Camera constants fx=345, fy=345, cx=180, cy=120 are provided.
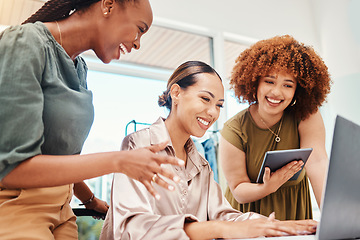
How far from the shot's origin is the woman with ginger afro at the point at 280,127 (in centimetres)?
166

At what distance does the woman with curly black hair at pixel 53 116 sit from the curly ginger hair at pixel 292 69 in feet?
2.79

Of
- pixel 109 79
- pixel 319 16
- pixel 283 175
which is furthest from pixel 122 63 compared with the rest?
pixel 319 16

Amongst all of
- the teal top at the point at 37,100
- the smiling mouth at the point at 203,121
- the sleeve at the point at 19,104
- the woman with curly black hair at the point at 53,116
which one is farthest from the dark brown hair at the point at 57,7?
the smiling mouth at the point at 203,121

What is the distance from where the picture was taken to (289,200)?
5.69 ft

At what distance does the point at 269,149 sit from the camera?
173 cm

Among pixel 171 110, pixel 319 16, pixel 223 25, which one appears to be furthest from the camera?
pixel 319 16

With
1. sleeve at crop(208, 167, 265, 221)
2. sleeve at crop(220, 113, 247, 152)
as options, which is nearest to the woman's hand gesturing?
sleeve at crop(208, 167, 265, 221)

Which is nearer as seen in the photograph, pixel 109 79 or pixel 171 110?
pixel 171 110

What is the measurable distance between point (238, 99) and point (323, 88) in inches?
17.7

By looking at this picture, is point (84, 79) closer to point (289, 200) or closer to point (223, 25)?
point (289, 200)

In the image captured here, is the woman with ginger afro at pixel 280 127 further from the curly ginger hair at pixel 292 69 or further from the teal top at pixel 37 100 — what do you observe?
the teal top at pixel 37 100

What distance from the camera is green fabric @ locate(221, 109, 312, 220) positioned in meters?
1.70

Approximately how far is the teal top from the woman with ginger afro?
A: 904 mm

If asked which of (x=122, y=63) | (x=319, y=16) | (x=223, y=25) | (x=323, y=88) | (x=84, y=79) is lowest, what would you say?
(x=84, y=79)
